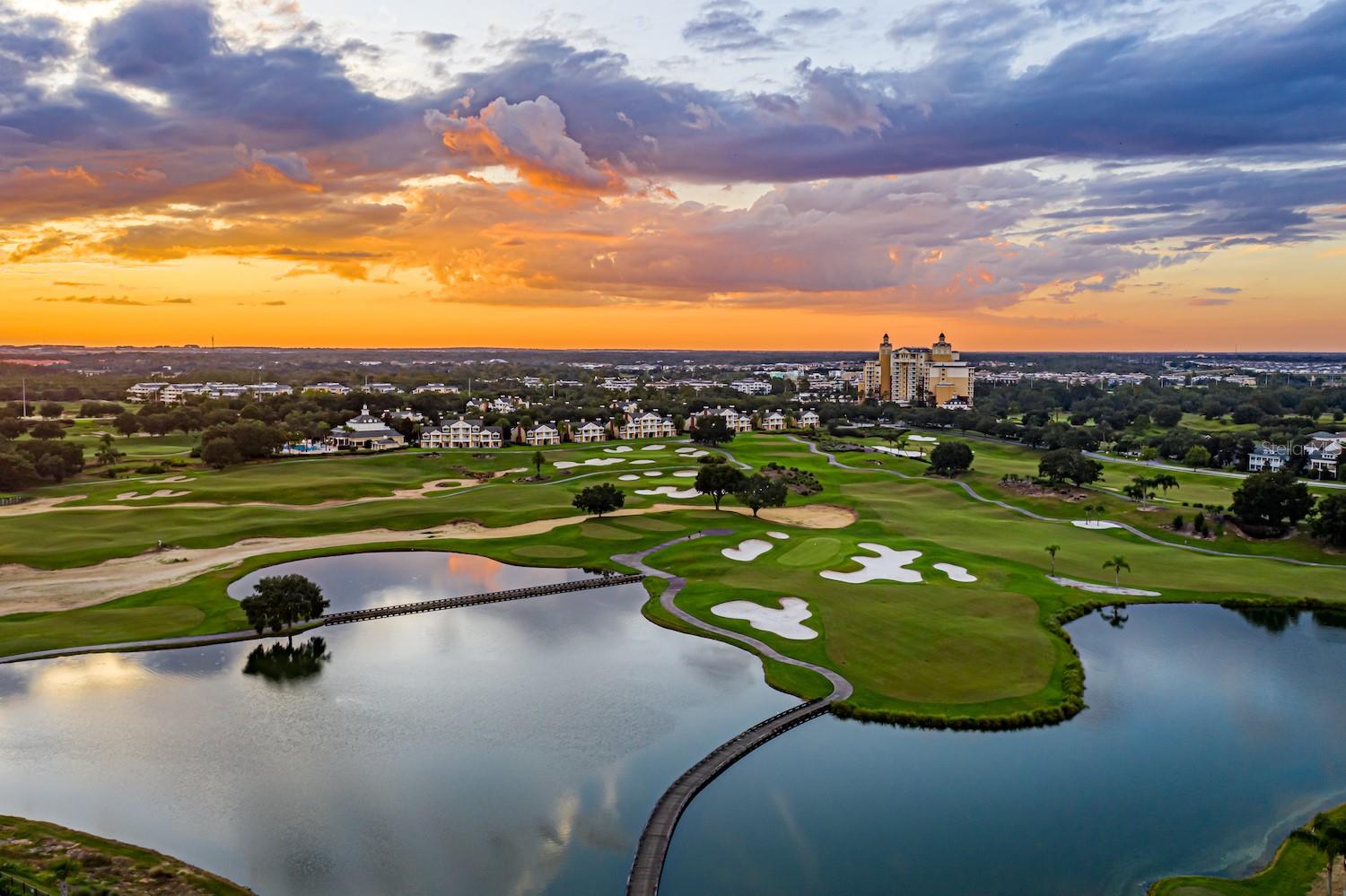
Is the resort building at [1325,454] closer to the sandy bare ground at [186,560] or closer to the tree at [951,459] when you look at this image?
the tree at [951,459]

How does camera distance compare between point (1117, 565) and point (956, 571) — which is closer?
point (1117, 565)

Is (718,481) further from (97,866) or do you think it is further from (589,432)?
(97,866)

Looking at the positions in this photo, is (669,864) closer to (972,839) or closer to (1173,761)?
(972,839)

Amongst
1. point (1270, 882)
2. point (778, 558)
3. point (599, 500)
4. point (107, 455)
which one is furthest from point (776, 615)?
point (107, 455)

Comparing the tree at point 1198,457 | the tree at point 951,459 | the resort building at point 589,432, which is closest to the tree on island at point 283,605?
the tree at point 951,459

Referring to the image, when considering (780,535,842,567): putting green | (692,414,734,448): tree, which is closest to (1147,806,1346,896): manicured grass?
(780,535,842,567): putting green

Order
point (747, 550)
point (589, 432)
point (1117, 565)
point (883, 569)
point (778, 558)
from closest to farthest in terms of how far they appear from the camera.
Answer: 1. point (1117, 565)
2. point (883, 569)
3. point (778, 558)
4. point (747, 550)
5. point (589, 432)

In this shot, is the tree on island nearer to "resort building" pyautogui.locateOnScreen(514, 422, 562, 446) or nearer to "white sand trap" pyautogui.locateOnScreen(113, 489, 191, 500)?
"white sand trap" pyautogui.locateOnScreen(113, 489, 191, 500)
